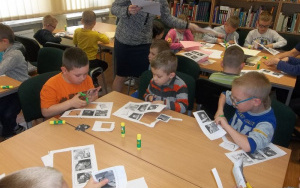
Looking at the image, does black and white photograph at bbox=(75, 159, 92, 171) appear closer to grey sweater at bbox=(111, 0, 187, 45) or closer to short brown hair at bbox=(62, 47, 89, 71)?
short brown hair at bbox=(62, 47, 89, 71)

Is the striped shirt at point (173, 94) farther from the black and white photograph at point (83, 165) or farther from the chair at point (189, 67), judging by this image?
the black and white photograph at point (83, 165)

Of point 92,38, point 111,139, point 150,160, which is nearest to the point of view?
point 150,160

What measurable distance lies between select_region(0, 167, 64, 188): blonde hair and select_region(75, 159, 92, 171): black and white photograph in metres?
0.45

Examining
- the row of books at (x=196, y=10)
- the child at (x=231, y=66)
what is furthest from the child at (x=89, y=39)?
the row of books at (x=196, y=10)

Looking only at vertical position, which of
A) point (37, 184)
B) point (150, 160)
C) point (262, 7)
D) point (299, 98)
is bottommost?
point (299, 98)

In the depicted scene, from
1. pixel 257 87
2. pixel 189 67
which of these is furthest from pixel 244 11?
pixel 257 87

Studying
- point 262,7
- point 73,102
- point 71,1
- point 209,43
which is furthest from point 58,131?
point 262,7

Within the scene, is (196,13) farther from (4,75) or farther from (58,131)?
(58,131)

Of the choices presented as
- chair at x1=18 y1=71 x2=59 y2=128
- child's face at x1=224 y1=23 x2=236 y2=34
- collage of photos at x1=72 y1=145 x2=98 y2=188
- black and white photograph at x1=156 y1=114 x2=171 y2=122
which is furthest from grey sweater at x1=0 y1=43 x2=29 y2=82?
child's face at x1=224 y1=23 x2=236 y2=34

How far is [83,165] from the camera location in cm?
132

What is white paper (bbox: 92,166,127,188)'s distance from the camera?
3.91 ft

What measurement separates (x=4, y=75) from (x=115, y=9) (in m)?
1.33

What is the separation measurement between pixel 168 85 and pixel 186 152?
826mm

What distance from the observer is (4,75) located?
2.47 meters
